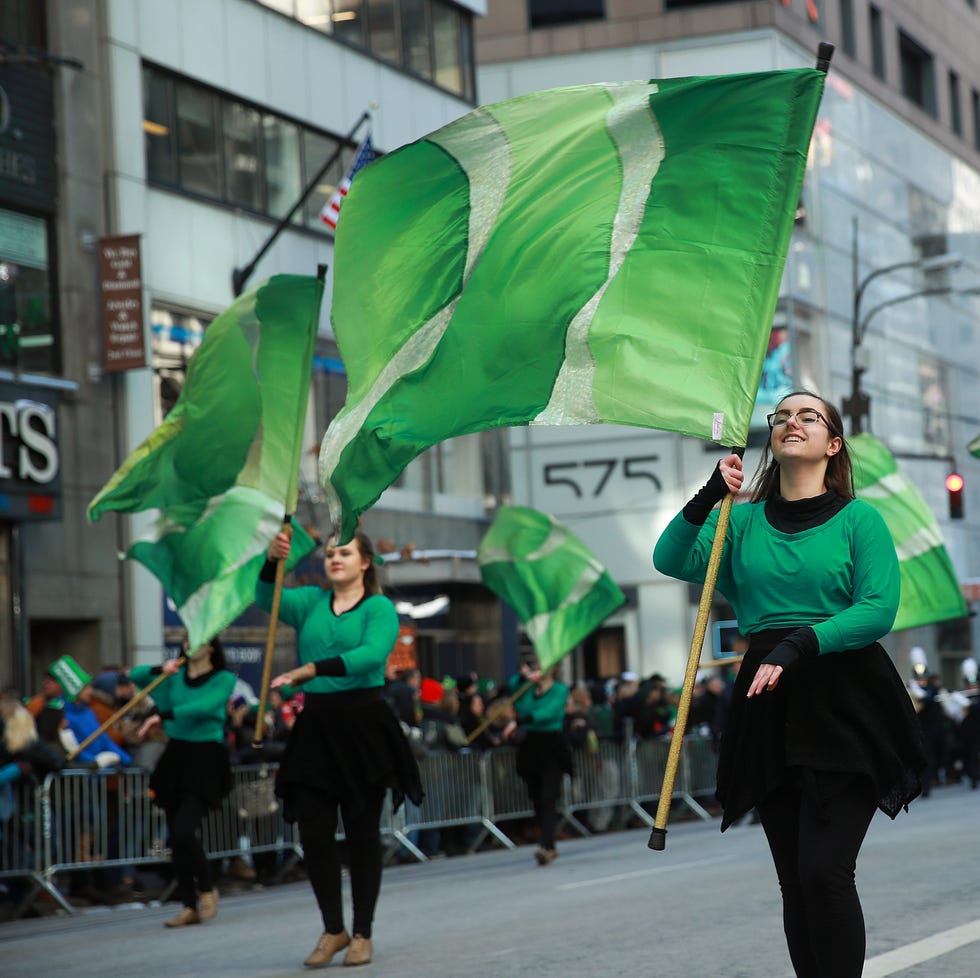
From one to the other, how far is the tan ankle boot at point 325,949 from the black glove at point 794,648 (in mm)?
4337

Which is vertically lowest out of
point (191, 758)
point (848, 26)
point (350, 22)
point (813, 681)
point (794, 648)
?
point (191, 758)

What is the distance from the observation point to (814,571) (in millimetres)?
5992

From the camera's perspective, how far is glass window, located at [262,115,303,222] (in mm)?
28672

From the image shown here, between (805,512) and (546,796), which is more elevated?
(805,512)

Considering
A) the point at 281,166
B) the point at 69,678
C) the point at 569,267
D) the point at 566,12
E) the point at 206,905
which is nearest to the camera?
the point at 569,267

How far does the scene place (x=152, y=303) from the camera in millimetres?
25438

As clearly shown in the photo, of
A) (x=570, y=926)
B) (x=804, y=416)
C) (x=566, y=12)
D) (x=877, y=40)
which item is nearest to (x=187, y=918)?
(x=570, y=926)

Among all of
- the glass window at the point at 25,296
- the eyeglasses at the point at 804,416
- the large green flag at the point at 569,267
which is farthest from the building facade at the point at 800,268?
the eyeglasses at the point at 804,416

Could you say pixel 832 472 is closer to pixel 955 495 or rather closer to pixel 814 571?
pixel 814 571

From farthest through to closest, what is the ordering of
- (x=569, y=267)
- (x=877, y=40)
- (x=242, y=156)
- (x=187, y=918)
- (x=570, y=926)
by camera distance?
(x=877, y=40) → (x=242, y=156) → (x=187, y=918) → (x=570, y=926) → (x=569, y=267)

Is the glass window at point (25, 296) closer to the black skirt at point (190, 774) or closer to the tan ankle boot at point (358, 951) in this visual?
the black skirt at point (190, 774)

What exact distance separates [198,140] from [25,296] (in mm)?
4505

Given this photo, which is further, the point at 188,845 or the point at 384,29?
the point at 384,29

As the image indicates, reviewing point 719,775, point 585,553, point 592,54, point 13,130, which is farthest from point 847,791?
point 592,54
